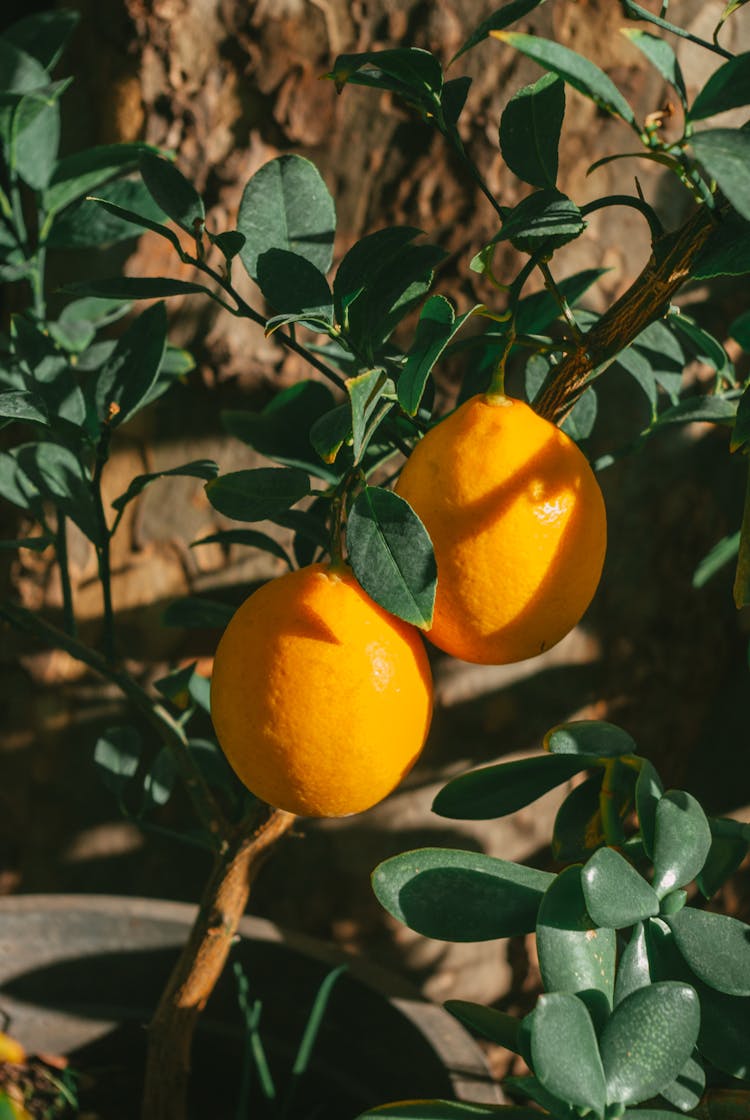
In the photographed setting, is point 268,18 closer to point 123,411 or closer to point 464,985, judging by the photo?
point 123,411

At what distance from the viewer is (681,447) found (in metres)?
0.98

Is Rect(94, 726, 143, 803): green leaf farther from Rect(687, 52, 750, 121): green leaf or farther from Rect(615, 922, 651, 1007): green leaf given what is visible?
Rect(687, 52, 750, 121): green leaf

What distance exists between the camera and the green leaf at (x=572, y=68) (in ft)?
1.13

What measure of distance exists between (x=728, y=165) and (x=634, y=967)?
1.18 feet

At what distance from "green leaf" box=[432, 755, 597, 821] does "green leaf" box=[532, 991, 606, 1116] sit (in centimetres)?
16

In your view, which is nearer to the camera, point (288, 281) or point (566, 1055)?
point (566, 1055)

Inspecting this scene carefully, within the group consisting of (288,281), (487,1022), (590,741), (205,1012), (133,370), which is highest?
(288,281)

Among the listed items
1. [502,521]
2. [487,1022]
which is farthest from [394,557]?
[487,1022]

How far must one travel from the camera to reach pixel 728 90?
13.5 inches

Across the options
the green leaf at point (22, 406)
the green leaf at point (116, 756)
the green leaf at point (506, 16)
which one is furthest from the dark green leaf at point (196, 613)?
the green leaf at point (506, 16)

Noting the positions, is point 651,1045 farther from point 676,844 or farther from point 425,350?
point 425,350

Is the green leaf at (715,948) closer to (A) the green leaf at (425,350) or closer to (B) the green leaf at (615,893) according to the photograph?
A: (B) the green leaf at (615,893)

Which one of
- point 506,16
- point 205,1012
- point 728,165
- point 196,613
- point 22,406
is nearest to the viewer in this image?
point 728,165

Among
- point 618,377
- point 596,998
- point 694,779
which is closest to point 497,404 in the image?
point 596,998
